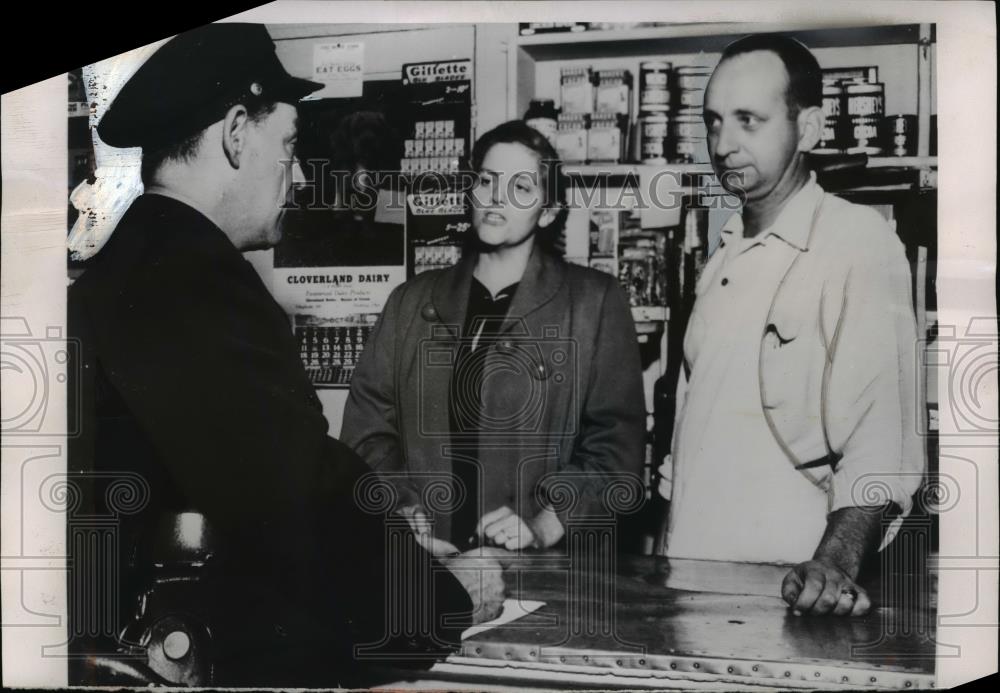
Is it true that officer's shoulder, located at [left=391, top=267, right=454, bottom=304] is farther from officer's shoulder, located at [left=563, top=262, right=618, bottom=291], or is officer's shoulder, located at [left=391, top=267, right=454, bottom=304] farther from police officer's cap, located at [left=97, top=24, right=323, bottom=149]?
police officer's cap, located at [left=97, top=24, right=323, bottom=149]

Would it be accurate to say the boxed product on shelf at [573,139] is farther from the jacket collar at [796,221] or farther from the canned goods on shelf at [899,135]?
the canned goods on shelf at [899,135]

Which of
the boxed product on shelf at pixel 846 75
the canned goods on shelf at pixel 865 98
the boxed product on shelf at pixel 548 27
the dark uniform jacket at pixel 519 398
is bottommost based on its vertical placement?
the dark uniform jacket at pixel 519 398

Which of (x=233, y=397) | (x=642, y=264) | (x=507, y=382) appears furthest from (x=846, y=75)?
(x=233, y=397)

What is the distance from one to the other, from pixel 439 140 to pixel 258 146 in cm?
55

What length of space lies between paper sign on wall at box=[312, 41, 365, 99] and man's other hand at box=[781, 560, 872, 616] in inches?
76.1

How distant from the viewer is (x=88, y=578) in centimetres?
254

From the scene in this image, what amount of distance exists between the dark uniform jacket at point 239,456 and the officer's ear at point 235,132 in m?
0.21

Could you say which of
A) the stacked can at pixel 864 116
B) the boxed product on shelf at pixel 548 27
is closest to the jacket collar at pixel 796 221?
the stacked can at pixel 864 116

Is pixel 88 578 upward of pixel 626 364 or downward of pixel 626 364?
downward

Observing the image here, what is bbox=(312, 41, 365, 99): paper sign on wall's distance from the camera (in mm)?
2516

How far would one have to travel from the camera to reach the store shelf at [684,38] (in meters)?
2.50

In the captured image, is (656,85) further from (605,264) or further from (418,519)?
(418,519)

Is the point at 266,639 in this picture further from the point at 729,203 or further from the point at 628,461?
the point at 729,203

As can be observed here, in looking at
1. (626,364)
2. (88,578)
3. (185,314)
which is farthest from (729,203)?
(88,578)
